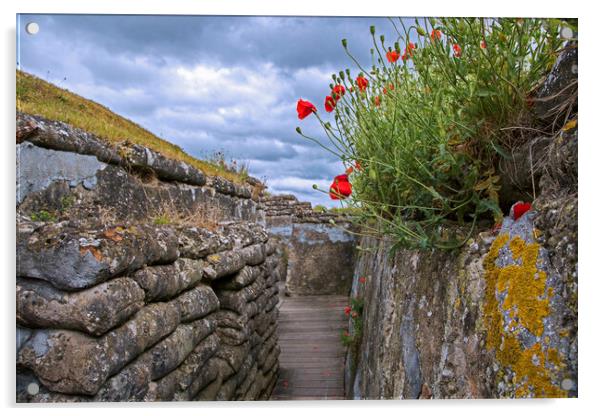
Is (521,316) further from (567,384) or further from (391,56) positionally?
(391,56)

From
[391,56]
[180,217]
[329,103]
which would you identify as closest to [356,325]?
[180,217]

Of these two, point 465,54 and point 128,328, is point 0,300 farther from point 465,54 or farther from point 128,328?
point 465,54

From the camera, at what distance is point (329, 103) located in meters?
2.27

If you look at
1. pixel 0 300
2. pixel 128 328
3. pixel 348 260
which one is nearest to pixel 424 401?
pixel 128 328

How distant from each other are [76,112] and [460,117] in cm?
234

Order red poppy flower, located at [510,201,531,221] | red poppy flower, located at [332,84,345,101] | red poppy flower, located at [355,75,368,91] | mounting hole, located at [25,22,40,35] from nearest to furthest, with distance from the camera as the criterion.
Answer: red poppy flower, located at [510,201,531,221] < mounting hole, located at [25,22,40,35] < red poppy flower, located at [332,84,345,101] < red poppy flower, located at [355,75,368,91]

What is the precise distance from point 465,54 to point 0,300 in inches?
84.0

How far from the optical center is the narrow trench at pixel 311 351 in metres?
4.28

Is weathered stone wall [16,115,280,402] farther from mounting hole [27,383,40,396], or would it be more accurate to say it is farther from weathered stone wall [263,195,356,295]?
weathered stone wall [263,195,356,295]

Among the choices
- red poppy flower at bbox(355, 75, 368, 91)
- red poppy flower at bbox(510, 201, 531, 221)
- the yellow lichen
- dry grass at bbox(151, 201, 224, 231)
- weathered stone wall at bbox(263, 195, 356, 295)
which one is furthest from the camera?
weathered stone wall at bbox(263, 195, 356, 295)

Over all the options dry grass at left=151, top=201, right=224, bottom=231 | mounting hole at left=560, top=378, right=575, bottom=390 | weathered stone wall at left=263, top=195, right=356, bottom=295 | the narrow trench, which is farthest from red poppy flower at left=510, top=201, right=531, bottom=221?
weathered stone wall at left=263, top=195, right=356, bottom=295

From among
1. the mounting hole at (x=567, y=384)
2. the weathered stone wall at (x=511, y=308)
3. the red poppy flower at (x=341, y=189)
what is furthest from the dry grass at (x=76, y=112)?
the mounting hole at (x=567, y=384)

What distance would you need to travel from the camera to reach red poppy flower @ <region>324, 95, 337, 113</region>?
2230 mm

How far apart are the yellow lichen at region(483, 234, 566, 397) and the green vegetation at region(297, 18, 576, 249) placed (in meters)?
0.24
